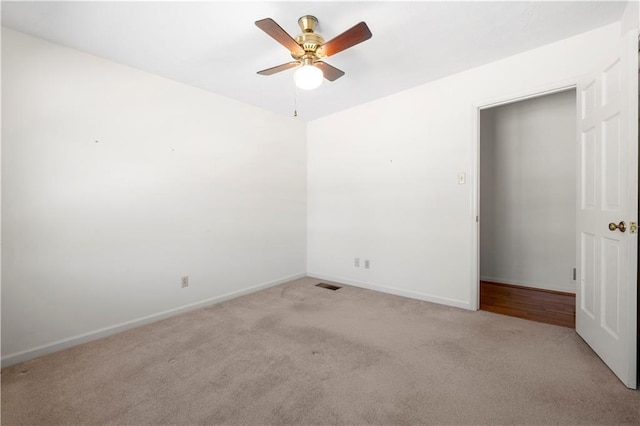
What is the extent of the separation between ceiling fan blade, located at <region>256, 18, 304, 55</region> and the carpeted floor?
2143 mm

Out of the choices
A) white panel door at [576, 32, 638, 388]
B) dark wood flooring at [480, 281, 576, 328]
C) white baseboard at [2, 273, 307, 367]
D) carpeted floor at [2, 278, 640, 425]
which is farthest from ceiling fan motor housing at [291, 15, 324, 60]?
dark wood flooring at [480, 281, 576, 328]

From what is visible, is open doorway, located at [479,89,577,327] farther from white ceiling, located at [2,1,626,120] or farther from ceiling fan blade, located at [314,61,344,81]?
ceiling fan blade, located at [314,61,344,81]

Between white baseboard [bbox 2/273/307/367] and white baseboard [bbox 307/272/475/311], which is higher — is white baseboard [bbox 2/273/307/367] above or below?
below

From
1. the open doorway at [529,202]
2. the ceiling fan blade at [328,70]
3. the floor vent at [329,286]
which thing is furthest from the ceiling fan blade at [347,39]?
the open doorway at [529,202]

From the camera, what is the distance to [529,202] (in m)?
3.77

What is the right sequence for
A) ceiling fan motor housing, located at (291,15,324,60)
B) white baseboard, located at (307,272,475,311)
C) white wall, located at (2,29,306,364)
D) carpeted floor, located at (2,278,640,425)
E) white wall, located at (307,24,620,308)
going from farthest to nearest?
white baseboard, located at (307,272,475,311) → white wall, located at (307,24,620,308) → white wall, located at (2,29,306,364) → ceiling fan motor housing, located at (291,15,324,60) → carpeted floor, located at (2,278,640,425)

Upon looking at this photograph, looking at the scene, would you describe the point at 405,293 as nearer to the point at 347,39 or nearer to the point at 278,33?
the point at 347,39

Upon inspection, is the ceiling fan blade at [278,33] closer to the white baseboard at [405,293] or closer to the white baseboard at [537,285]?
the white baseboard at [405,293]

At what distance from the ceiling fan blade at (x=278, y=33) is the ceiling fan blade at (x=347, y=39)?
169mm

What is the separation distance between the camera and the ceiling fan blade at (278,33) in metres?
1.61

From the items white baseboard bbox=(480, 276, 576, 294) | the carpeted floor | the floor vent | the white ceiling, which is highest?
the white ceiling

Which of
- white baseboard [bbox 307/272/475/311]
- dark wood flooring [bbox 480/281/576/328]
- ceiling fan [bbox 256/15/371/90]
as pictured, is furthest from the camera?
white baseboard [bbox 307/272/475/311]

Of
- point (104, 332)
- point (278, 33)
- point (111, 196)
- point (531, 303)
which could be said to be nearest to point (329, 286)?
point (531, 303)

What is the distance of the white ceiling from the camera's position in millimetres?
1865
